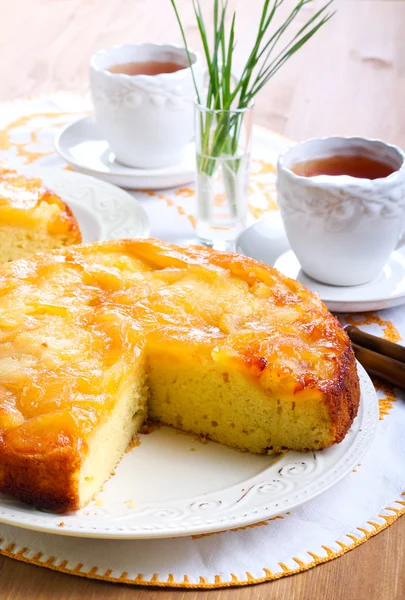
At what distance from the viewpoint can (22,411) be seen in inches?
75.7

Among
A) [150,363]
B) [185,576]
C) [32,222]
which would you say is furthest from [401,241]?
[185,576]

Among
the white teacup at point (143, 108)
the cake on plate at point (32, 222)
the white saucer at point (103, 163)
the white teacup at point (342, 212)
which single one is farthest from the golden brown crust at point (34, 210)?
the white teacup at point (342, 212)

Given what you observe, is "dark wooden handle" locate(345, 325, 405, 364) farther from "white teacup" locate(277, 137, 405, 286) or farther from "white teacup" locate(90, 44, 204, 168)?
"white teacup" locate(90, 44, 204, 168)

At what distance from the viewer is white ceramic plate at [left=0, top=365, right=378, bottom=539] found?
177cm

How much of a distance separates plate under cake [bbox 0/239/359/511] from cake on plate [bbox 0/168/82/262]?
49cm

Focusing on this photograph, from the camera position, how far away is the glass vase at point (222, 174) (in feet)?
9.68

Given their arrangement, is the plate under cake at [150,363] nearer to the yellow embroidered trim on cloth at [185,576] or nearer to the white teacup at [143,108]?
the yellow embroidered trim on cloth at [185,576]

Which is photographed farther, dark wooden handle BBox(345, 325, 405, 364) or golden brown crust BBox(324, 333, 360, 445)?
dark wooden handle BBox(345, 325, 405, 364)

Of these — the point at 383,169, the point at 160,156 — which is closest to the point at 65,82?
the point at 160,156

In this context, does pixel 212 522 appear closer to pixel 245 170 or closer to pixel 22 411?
pixel 22 411

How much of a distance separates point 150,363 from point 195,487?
0.38m

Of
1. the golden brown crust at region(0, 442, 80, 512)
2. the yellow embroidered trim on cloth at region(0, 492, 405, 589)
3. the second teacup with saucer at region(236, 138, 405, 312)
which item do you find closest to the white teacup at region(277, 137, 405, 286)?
the second teacup with saucer at region(236, 138, 405, 312)

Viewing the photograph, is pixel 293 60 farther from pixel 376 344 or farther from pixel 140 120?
pixel 376 344

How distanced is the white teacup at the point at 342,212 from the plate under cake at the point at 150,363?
33 cm
